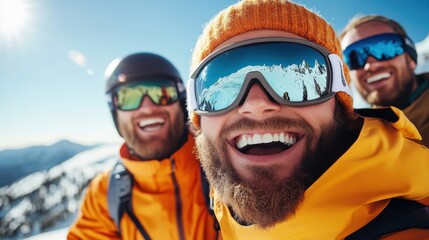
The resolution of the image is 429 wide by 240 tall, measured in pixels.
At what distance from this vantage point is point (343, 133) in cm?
154

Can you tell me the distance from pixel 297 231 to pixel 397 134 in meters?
0.61

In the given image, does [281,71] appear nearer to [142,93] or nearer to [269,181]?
[269,181]

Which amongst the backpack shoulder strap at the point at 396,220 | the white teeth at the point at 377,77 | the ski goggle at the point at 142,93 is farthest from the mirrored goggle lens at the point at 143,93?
the backpack shoulder strap at the point at 396,220

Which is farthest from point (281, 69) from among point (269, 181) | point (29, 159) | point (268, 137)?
point (29, 159)

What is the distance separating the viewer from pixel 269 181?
133 centimetres

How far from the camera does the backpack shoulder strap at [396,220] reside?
41.4 inches

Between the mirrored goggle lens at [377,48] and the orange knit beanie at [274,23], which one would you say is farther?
the mirrored goggle lens at [377,48]

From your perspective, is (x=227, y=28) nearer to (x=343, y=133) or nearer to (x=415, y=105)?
(x=343, y=133)

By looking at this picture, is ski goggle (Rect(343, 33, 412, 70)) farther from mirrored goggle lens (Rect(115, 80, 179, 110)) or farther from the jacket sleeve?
the jacket sleeve

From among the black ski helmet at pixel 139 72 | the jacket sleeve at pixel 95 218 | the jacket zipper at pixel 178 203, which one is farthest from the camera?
the black ski helmet at pixel 139 72

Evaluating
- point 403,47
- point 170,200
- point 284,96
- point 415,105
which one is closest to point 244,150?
point 284,96

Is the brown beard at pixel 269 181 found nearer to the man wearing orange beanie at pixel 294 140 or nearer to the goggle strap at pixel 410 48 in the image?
the man wearing orange beanie at pixel 294 140

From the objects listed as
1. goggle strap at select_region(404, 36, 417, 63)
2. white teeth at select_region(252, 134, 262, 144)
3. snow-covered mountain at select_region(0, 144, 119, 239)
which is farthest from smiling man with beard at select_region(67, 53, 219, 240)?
snow-covered mountain at select_region(0, 144, 119, 239)

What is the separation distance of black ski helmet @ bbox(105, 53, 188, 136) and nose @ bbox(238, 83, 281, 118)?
1.90 m
